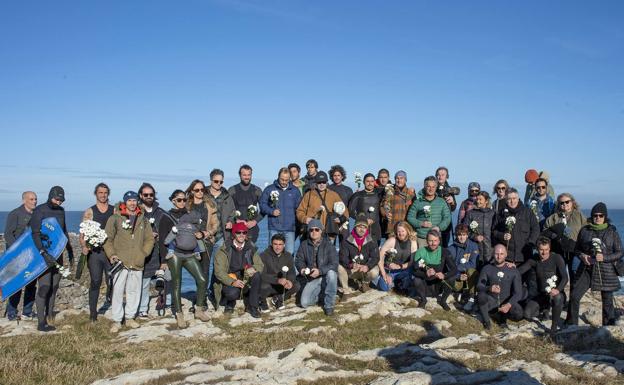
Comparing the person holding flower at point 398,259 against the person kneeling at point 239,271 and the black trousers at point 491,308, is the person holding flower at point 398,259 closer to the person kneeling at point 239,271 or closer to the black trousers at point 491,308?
the black trousers at point 491,308

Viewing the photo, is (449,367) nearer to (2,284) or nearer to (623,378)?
(623,378)

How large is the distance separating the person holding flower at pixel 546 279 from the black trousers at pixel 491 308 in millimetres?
204

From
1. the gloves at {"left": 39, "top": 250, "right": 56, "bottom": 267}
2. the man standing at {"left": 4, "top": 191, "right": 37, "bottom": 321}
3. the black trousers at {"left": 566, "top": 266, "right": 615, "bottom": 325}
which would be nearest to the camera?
the gloves at {"left": 39, "top": 250, "right": 56, "bottom": 267}

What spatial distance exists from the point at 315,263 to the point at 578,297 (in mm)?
5873

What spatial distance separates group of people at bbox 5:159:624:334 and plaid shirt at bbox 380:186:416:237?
0.04m

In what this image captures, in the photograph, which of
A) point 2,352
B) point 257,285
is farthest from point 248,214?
point 2,352

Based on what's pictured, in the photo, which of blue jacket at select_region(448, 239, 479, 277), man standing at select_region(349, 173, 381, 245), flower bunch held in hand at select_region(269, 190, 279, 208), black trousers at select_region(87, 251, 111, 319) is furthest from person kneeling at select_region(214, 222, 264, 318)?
blue jacket at select_region(448, 239, 479, 277)

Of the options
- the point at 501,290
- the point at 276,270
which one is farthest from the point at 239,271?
the point at 501,290

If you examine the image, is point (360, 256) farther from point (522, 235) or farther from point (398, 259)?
point (522, 235)

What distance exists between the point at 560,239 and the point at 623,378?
5094 mm

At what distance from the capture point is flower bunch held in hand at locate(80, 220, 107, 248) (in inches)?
452

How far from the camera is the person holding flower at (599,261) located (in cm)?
1198

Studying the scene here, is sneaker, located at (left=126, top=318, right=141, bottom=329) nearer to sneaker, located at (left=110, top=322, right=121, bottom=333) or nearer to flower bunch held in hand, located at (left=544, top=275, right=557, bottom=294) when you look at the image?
sneaker, located at (left=110, top=322, right=121, bottom=333)

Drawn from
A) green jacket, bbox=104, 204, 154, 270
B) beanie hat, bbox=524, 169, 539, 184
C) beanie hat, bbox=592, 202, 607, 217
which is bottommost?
green jacket, bbox=104, 204, 154, 270
